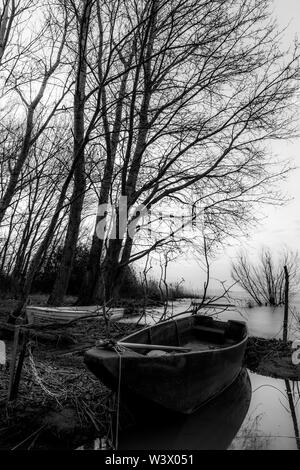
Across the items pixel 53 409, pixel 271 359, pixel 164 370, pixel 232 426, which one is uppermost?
pixel 164 370

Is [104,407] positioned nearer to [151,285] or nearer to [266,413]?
[266,413]

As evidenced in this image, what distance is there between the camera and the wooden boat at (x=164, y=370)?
147 inches

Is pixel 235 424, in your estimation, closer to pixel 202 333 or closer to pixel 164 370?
pixel 164 370

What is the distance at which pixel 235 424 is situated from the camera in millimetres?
4828

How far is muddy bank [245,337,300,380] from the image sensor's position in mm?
6891

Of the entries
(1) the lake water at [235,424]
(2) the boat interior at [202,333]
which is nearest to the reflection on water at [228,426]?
(1) the lake water at [235,424]

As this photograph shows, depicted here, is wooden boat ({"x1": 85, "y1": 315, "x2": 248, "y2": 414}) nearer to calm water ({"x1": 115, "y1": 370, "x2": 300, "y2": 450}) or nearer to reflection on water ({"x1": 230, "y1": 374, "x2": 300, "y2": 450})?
calm water ({"x1": 115, "y1": 370, "x2": 300, "y2": 450})

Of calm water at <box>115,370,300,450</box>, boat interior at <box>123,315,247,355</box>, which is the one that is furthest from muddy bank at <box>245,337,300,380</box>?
calm water at <box>115,370,300,450</box>

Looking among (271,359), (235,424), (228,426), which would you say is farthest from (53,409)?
(271,359)

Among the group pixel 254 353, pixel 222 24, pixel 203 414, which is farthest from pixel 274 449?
pixel 222 24

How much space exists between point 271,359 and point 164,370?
4395 millimetres

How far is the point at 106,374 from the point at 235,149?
32.8ft

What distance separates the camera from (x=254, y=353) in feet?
26.2

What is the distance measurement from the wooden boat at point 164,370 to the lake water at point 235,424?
0.19 metres
